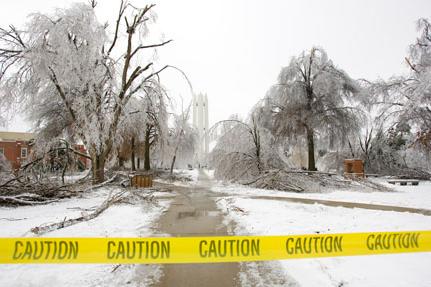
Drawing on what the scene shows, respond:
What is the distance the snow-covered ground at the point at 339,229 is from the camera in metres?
4.40

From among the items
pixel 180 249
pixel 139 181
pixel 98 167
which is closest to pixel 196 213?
pixel 180 249

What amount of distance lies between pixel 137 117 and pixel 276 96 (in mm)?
10843

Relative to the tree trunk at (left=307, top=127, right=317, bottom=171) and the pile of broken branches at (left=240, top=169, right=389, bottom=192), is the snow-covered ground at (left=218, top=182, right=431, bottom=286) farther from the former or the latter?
the tree trunk at (left=307, top=127, right=317, bottom=171)

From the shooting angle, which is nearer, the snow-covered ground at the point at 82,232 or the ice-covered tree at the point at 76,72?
the snow-covered ground at the point at 82,232

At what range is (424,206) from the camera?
1095 centimetres

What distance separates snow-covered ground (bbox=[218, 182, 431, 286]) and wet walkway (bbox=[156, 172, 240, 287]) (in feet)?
1.06

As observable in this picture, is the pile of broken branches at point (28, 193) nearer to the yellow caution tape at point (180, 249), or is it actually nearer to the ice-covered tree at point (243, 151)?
the yellow caution tape at point (180, 249)

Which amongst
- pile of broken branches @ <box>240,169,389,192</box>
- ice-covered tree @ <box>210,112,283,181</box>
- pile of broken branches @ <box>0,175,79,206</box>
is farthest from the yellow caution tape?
ice-covered tree @ <box>210,112,283,181</box>

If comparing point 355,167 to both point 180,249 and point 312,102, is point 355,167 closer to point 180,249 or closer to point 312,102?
point 312,102

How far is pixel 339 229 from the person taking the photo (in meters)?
7.20

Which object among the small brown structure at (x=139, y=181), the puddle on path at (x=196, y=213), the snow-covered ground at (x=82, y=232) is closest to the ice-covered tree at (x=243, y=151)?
the small brown structure at (x=139, y=181)

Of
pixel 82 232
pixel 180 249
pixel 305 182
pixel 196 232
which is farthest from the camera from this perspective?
pixel 305 182

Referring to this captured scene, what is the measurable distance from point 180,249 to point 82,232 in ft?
12.4

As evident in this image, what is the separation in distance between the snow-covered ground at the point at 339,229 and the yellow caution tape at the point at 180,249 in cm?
48
